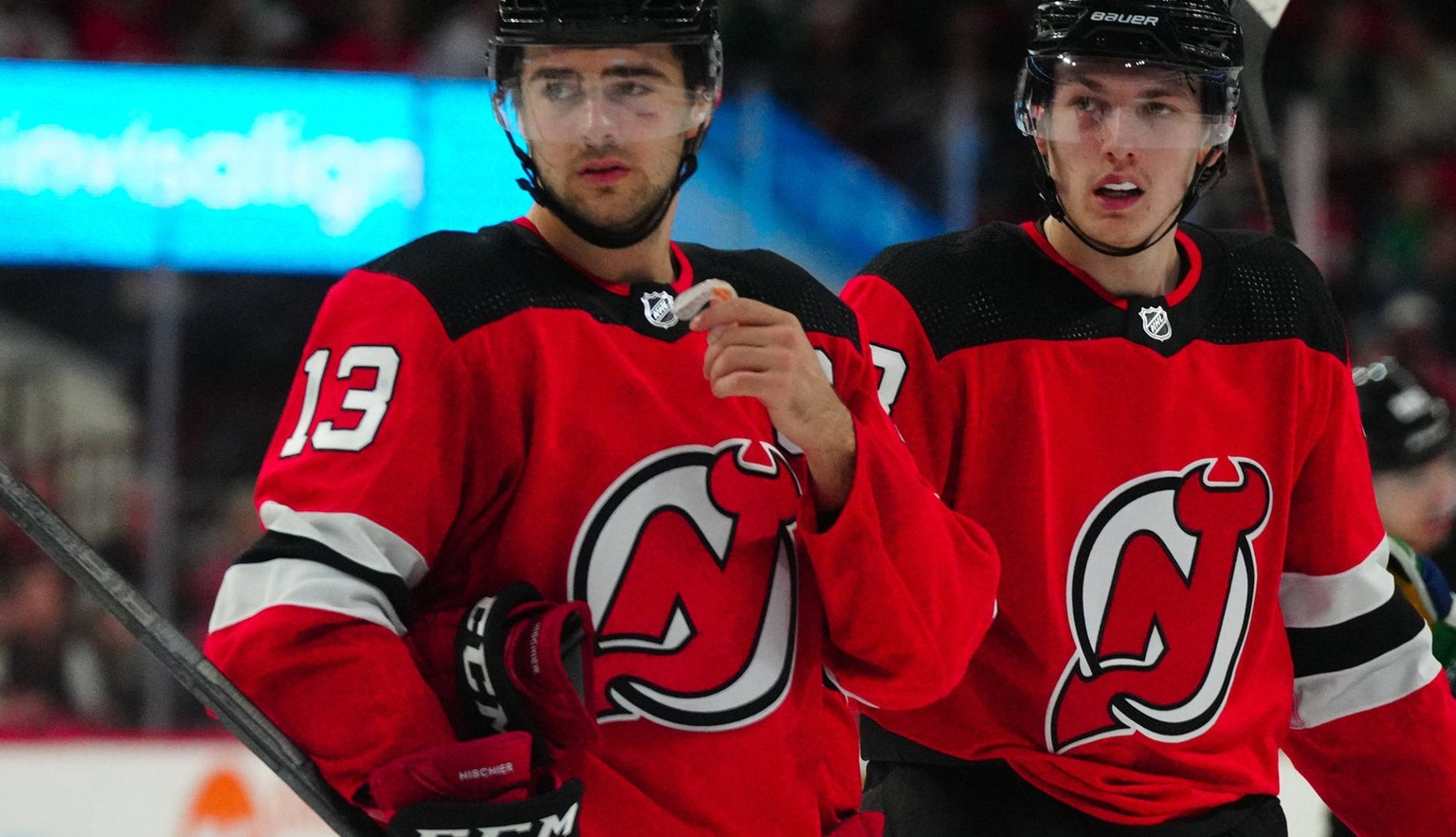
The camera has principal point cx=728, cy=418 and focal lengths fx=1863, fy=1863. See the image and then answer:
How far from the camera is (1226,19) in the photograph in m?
1.81

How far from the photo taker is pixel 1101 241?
1.80 meters

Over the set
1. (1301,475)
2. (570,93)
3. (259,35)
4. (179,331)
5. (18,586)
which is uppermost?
(570,93)

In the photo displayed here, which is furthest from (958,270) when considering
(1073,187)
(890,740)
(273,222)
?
(273,222)

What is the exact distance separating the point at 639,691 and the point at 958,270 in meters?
0.59

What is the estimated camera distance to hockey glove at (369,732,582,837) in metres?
1.27

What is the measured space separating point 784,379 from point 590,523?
19 cm

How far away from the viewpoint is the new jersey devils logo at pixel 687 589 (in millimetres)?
1440

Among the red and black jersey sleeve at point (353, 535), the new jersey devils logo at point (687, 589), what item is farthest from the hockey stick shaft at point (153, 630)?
the new jersey devils logo at point (687, 589)

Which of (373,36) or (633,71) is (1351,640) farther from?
(373,36)

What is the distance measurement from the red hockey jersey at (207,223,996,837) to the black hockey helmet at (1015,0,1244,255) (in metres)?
0.47

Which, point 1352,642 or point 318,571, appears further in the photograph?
point 1352,642

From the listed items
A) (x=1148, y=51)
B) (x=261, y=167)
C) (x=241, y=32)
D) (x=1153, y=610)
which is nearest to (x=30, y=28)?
(x=241, y=32)

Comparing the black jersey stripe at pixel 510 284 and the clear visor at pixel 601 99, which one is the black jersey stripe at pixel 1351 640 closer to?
the black jersey stripe at pixel 510 284

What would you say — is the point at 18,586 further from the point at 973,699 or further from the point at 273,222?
the point at 973,699
